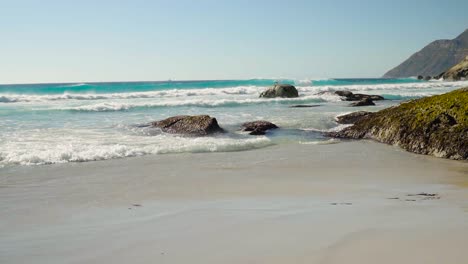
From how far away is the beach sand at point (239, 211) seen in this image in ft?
12.0

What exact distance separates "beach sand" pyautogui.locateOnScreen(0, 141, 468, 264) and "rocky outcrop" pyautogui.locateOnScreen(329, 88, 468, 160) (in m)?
0.64

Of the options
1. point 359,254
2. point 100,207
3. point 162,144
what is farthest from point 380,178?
point 162,144

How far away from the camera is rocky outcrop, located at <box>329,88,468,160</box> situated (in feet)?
29.6

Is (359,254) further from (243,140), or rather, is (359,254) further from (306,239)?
(243,140)

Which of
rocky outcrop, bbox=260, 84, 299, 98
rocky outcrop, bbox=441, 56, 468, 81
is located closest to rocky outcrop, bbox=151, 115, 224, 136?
rocky outcrop, bbox=260, 84, 299, 98

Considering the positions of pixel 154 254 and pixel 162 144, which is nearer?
pixel 154 254

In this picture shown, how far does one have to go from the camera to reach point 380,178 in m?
7.20

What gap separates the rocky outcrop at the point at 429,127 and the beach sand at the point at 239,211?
25.4 inches

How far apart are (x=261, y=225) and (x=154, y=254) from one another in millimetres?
1221

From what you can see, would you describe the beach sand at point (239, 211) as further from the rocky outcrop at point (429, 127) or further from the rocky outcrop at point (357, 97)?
the rocky outcrop at point (357, 97)

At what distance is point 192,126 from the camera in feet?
43.5

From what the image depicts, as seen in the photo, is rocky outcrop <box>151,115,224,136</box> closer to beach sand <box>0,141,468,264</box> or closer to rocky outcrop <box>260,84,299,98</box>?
beach sand <box>0,141,468,264</box>

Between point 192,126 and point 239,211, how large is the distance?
830cm

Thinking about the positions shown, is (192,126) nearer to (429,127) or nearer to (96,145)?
(96,145)
